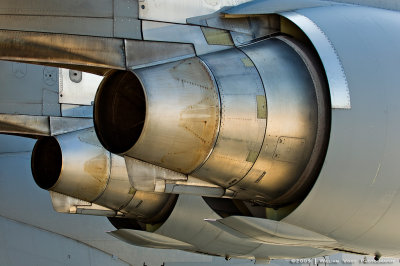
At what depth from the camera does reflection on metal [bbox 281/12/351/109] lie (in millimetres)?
5121

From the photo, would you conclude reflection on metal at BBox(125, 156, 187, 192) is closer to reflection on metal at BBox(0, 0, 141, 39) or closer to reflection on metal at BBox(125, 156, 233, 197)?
reflection on metal at BBox(125, 156, 233, 197)

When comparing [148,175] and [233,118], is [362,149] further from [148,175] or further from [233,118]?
[148,175]

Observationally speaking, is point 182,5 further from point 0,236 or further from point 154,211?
point 0,236

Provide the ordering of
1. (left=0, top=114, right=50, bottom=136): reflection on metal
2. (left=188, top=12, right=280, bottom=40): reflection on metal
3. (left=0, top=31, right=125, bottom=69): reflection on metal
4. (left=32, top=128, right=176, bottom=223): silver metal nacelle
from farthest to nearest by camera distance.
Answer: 1. (left=32, top=128, right=176, bottom=223): silver metal nacelle
2. (left=0, top=114, right=50, bottom=136): reflection on metal
3. (left=188, top=12, right=280, bottom=40): reflection on metal
4. (left=0, top=31, right=125, bottom=69): reflection on metal

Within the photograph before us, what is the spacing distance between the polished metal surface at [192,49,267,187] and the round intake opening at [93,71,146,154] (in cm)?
65

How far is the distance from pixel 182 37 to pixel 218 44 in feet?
1.01

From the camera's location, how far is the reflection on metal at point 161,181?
562 cm

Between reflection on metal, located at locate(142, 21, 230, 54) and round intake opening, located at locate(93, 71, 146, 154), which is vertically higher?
reflection on metal, located at locate(142, 21, 230, 54)

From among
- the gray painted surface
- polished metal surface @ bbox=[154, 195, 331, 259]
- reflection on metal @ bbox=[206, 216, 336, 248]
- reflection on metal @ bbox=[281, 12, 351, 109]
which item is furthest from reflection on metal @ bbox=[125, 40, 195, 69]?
the gray painted surface

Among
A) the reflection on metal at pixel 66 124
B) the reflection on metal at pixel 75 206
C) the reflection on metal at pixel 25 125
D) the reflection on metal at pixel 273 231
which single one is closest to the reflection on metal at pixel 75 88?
the reflection on metal at pixel 66 124

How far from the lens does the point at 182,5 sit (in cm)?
576

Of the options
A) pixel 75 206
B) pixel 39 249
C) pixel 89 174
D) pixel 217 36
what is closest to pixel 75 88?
pixel 89 174

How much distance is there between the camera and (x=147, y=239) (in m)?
7.98

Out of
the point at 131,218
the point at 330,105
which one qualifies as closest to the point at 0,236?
the point at 131,218
